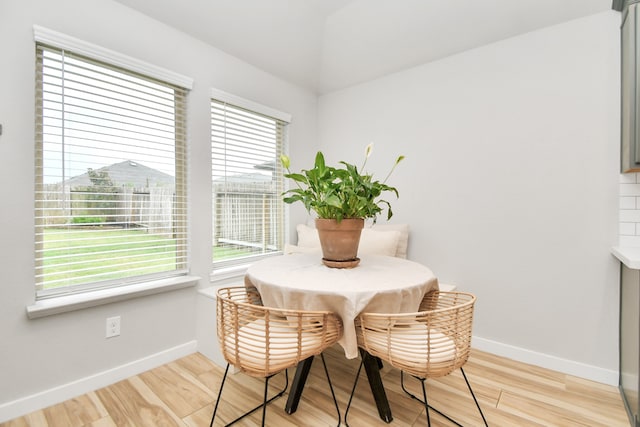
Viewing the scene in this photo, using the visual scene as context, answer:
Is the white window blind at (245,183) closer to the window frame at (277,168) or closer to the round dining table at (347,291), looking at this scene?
the window frame at (277,168)

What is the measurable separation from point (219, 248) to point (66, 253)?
104 cm

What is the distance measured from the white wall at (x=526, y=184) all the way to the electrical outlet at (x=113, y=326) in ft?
7.57

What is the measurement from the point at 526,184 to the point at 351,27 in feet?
6.37

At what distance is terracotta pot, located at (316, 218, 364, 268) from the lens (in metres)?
1.70

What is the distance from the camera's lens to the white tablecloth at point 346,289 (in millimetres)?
1360

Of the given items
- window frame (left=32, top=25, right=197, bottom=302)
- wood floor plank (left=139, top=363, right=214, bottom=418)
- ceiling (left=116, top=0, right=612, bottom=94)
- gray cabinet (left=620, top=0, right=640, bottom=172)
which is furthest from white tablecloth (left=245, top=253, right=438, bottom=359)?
ceiling (left=116, top=0, right=612, bottom=94)

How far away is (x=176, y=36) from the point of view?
2289 mm

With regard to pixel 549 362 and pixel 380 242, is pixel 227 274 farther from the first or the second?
pixel 549 362

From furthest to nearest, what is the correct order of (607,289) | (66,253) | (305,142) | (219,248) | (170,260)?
(305,142)
(219,248)
(170,260)
(607,289)
(66,253)

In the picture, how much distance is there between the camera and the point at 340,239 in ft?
5.61

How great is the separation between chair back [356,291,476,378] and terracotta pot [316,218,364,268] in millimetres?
375

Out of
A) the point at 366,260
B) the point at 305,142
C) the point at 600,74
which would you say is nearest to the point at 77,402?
the point at 366,260

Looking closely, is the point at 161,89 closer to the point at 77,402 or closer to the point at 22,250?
the point at 22,250

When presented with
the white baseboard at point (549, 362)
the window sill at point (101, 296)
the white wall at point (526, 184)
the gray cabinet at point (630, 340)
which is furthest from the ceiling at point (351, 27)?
the white baseboard at point (549, 362)
